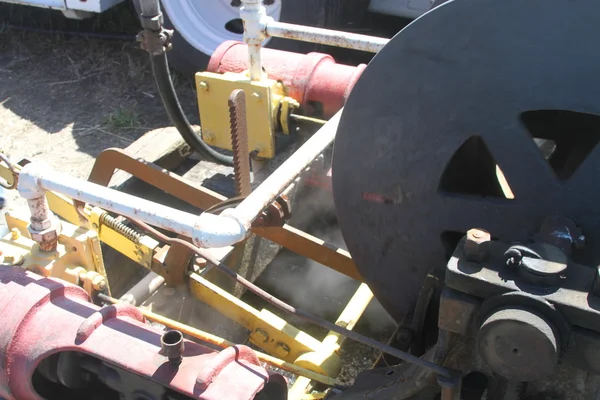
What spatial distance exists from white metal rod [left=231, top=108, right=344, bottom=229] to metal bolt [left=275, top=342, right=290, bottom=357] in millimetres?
523

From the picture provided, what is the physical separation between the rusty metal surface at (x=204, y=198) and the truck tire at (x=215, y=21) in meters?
1.25

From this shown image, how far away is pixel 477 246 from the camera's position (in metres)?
1.17

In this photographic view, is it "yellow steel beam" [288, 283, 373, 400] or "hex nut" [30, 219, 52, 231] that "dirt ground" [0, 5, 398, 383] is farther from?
"yellow steel beam" [288, 283, 373, 400]

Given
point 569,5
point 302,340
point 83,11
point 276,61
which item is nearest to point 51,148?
point 83,11

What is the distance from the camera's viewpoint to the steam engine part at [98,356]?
143 centimetres

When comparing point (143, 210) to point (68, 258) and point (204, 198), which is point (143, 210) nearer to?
point (68, 258)

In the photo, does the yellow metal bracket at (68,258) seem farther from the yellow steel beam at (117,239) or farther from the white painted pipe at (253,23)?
the white painted pipe at (253,23)

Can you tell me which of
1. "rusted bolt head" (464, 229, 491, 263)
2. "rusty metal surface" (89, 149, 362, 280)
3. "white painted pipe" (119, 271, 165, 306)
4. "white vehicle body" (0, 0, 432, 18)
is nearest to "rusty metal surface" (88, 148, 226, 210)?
"rusty metal surface" (89, 149, 362, 280)

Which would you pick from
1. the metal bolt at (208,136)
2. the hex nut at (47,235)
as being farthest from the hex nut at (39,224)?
the metal bolt at (208,136)

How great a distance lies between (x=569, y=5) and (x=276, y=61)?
166cm

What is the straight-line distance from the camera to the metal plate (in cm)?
131

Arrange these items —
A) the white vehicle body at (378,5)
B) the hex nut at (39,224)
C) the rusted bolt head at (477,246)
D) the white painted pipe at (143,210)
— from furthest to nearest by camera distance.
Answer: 1. the white vehicle body at (378,5)
2. the hex nut at (39,224)
3. the white painted pipe at (143,210)
4. the rusted bolt head at (477,246)

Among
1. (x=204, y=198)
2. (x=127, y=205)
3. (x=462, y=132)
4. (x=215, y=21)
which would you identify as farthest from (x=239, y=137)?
(x=215, y=21)

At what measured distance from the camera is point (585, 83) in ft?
4.21
